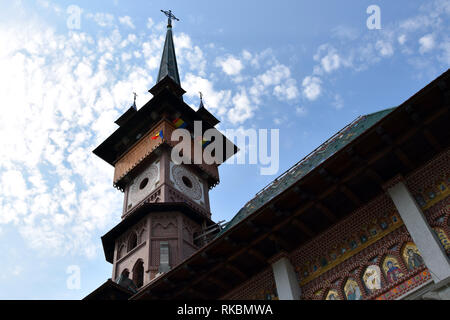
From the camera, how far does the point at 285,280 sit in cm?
1103

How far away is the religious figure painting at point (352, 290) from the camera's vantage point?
9992mm

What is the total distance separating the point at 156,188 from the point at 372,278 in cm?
1624

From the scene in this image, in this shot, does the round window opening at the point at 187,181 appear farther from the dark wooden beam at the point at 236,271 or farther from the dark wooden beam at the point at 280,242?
the dark wooden beam at the point at 280,242

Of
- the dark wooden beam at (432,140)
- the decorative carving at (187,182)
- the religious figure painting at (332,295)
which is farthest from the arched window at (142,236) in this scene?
the dark wooden beam at (432,140)

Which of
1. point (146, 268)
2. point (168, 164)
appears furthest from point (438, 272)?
point (168, 164)

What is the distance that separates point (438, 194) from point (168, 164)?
57.6 feet

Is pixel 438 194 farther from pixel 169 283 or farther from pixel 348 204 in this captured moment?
pixel 169 283

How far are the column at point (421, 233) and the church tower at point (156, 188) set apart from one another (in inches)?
511

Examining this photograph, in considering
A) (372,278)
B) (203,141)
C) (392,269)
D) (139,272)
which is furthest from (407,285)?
(203,141)

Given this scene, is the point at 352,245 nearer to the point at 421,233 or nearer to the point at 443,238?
the point at 421,233

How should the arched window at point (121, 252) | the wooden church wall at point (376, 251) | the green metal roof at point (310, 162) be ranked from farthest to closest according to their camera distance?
the arched window at point (121, 252), the green metal roof at point (310, 162), the wooden church wall at point (376, 251)

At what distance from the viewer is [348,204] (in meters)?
11.0

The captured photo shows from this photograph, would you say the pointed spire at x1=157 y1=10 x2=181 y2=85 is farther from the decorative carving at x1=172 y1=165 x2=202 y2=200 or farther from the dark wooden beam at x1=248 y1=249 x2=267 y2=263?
the dark wooden beam at x1=248 y1=249 x2=267 y2=263

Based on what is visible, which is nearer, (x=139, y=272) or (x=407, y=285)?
(x=407, y=285)
